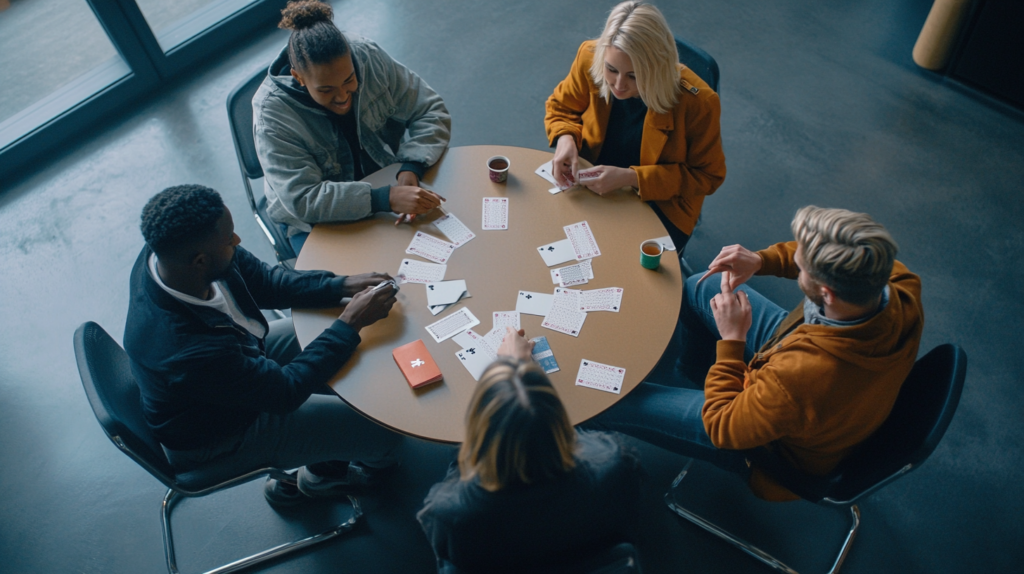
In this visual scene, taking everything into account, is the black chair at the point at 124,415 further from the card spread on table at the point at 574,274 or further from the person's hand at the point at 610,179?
the person's hand at the point at 610,179

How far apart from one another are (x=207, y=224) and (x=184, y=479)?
94cm

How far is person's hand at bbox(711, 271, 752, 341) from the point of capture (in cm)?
213

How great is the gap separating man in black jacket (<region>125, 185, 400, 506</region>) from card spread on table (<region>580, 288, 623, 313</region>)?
0.68 metres

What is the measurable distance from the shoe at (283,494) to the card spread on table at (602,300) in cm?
151

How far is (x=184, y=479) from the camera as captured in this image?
218cm

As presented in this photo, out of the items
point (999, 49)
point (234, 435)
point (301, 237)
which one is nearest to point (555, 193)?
point (301, 237)

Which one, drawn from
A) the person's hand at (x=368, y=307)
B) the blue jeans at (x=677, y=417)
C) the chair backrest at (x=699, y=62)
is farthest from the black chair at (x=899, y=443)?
the chair backrest at (x=699, y=62)

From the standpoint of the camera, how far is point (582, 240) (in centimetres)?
245

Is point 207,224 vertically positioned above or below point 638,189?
above

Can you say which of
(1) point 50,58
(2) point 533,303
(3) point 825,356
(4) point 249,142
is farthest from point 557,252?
(1) point 50,58

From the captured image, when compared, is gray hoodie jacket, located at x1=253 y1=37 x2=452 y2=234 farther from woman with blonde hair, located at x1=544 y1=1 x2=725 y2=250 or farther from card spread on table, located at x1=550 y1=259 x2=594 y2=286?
card spread on table, located at x1=550 y1=259 x2=594 y2=286

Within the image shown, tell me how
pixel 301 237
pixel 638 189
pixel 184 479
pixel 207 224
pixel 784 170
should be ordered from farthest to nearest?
1. pixel 784 170
2. pixel 301 237
3. pixel 638 189
4. pixel 184 479
5. pixel 207 224

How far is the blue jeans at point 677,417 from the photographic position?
7.38 feet

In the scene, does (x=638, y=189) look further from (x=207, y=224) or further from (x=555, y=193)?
(x=207, y=224)
